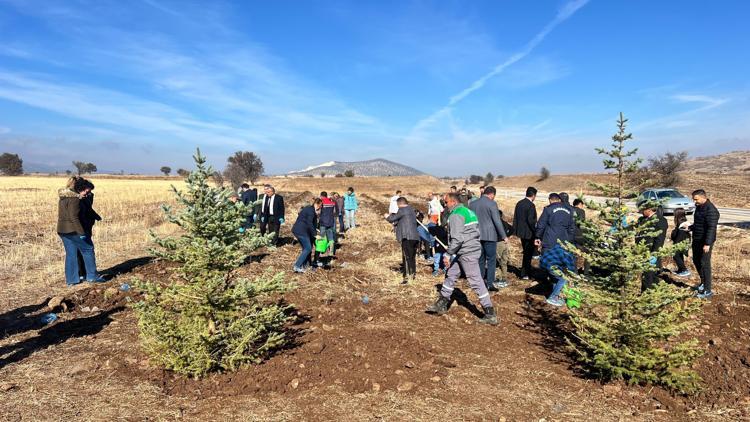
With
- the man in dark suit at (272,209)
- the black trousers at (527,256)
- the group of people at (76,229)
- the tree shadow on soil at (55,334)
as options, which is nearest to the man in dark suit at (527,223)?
the black trousers at (527,256)

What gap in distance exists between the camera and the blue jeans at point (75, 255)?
8.16 metres

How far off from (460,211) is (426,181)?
146 ft

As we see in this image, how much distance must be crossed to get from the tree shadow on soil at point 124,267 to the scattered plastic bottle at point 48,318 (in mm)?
2511

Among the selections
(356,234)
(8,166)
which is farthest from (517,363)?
(8,166)

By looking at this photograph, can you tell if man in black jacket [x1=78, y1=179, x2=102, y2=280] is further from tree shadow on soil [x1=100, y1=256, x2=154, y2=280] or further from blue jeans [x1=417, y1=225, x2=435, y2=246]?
blue jeans [x1=417, y1=225, x2=435, y2=246]

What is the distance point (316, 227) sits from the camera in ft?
32.9

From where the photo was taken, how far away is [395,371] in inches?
184

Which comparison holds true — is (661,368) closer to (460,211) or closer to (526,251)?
(460,211)

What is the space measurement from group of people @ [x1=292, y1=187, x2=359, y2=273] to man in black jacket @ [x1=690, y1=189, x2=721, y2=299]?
287 inches

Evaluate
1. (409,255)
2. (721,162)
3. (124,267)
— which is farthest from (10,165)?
(721,162)

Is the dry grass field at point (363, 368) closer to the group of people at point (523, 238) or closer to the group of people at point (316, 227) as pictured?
the group of people at point (523, 238)

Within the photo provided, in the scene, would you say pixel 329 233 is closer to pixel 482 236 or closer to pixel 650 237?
pixel 482 236

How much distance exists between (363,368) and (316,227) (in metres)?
5.61

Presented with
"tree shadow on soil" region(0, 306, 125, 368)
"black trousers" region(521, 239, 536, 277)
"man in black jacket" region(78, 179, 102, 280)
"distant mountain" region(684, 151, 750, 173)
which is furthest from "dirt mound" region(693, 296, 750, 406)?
"distant mountain" region(684, 151, 750, 173)
